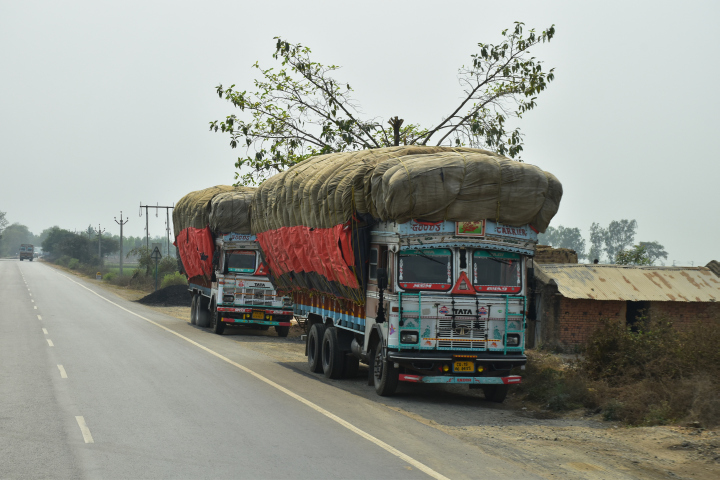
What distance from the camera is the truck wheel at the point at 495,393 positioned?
1290 centimetres

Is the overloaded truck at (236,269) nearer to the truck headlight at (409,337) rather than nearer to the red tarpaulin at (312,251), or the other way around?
the red tarpaulin at (312,251)

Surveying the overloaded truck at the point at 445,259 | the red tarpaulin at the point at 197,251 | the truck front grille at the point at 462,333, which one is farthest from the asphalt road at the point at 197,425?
the red tarpaulin at the point at 197,251

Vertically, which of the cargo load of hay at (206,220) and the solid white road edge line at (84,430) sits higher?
the cargo load of hay at (206,220)

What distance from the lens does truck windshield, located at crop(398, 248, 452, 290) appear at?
1215 centimetres

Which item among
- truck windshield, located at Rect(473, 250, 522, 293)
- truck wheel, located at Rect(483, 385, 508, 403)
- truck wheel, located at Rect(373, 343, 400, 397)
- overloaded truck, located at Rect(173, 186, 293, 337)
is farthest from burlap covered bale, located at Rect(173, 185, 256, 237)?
truck windshield, located at Rect(473, 250, 522, 293)

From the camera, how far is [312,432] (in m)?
9.48

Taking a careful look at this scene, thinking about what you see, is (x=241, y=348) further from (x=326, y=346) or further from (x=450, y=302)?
(x=450, y=302)

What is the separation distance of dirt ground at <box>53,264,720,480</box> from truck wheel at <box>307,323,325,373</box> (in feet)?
7.20

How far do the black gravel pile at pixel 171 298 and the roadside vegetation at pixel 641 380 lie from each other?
31.7 metres

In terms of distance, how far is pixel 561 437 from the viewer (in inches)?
395

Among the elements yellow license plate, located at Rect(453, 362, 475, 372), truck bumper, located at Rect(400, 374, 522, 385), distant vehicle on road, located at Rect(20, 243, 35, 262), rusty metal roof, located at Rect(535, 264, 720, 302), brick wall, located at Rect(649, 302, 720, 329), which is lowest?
truck bumper, located at Rect(400, 374, 522, 385)

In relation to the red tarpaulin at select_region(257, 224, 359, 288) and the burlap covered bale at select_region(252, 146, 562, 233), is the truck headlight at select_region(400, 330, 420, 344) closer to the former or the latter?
the red tarpaulin at select_region(257, 224, 359, 288)

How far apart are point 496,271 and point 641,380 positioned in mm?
3025

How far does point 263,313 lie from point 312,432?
1547 centimetres
